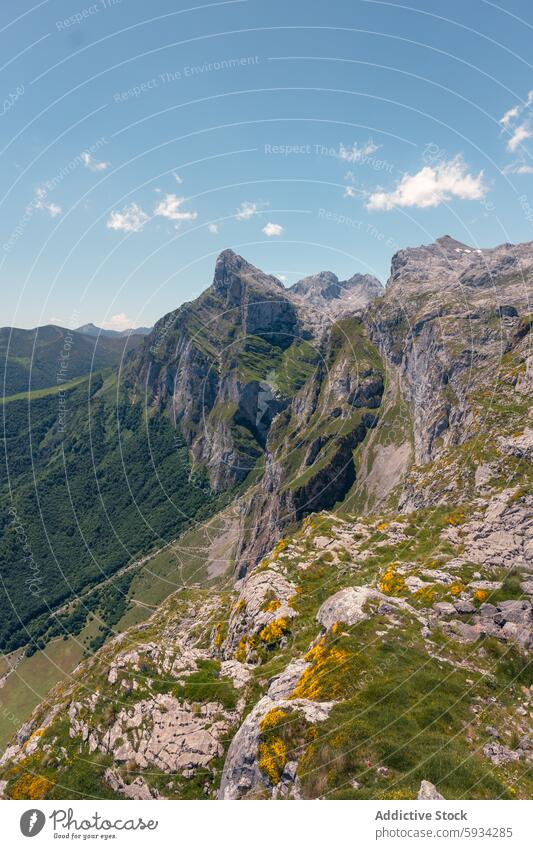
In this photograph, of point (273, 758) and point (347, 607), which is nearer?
point (273, 758)

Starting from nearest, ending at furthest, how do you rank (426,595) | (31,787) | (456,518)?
(31,787)
(426,595)
(456,518)

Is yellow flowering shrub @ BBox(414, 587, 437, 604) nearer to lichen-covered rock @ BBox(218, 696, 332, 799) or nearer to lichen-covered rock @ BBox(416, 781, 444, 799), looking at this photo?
lichen-covered rock @ BBox(218, 696, 332, 799)

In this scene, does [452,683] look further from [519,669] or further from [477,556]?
[477,556]

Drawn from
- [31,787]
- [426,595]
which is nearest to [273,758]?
[426,595]

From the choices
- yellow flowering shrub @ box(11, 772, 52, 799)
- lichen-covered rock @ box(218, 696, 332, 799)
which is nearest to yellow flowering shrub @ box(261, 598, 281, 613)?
lichen-covered rock @ box(218, 696, 332, 799)

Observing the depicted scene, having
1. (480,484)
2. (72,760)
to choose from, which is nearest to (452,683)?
(72,760)

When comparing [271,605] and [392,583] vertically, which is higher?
[392,583]

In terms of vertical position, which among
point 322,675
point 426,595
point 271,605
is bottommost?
point 271,605

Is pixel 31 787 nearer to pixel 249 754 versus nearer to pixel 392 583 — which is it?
pixel 249 754

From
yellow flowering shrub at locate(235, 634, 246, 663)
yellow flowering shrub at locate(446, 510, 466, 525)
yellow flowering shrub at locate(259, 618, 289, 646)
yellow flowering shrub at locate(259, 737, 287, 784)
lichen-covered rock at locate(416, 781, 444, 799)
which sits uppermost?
yellow flowering shrub at locate(446, 510, 466, 525)
